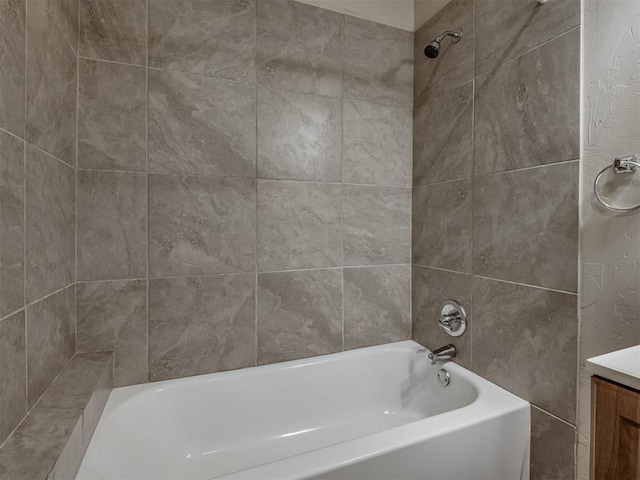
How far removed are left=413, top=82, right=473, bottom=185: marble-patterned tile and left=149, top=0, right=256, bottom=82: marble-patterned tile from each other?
891 mm

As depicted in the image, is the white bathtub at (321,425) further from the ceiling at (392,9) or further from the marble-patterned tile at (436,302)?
the ceiling at (392,9)

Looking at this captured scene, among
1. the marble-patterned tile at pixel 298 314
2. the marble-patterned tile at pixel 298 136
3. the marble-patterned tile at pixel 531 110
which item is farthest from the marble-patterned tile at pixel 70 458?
the marble-patterned tile at pixel 531 110

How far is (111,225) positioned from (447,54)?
167 centimetres

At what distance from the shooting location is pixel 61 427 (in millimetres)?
853

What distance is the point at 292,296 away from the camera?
1.61m

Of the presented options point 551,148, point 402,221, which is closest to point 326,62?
point 402,221

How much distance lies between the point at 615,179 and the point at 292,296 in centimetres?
126

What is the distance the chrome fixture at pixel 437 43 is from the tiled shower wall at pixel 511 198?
3 cm

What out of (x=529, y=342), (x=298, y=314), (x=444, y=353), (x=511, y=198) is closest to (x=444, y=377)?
(x=444, y=353)

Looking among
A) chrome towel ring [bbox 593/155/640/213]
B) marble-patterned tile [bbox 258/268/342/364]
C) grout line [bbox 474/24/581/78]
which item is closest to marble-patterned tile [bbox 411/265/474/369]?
marble-patterned tile [bbox 258/268/342/364]

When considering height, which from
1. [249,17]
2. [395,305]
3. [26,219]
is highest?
[249,17]

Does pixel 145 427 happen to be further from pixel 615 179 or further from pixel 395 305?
pixel 615 179

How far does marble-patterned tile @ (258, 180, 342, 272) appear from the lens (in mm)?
1549

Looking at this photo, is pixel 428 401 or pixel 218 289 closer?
pixel 218 289
